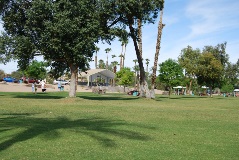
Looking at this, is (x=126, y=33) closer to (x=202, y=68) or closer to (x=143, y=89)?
(x=143, y=89)

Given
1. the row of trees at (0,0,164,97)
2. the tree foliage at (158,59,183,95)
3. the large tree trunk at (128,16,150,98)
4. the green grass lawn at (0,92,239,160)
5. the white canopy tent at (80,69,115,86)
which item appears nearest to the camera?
the green grass lawn at (0,92,239,160)

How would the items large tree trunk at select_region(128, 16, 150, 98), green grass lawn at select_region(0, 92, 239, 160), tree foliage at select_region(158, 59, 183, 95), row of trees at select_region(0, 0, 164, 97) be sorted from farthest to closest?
tree foliage at select_region(158, 59, 183, 95) < large tree trunk at select_region(128, 16, 150, 98) < row of trees at select_region(0, 0, 164, 97) < green grass lawn at select_region(0, 92, 239, 160)

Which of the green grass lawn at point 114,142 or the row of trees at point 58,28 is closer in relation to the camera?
the green grass lawn at point 114,142

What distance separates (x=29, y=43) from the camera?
27594mm

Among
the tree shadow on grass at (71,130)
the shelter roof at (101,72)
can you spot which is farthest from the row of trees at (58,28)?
the shelter roof at (101,72)

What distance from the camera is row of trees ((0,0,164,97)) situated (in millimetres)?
26438

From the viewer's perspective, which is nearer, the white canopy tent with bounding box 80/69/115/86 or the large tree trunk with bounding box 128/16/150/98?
the large tree trunk with bounding box 128/16/150/98

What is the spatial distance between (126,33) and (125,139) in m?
23.4

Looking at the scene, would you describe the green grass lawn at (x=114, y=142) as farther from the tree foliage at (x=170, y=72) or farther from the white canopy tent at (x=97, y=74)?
the white canopy tent at (x=97, y=74)

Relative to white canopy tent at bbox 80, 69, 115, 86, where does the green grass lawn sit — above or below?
below

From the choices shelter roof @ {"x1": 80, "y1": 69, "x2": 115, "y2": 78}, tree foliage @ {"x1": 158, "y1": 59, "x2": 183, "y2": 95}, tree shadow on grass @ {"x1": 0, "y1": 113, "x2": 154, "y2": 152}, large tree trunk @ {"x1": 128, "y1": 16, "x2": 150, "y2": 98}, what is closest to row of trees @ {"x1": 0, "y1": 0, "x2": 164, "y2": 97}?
large tree trunk @ {"x1": 128, "y1": 16, "x2": 150, "y2": 98}

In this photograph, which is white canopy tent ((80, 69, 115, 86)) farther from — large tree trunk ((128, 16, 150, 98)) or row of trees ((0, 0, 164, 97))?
row of trees ((0, 0, 164, 97))

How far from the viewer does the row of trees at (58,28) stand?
86.7 ft

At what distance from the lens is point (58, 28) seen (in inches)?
1026
